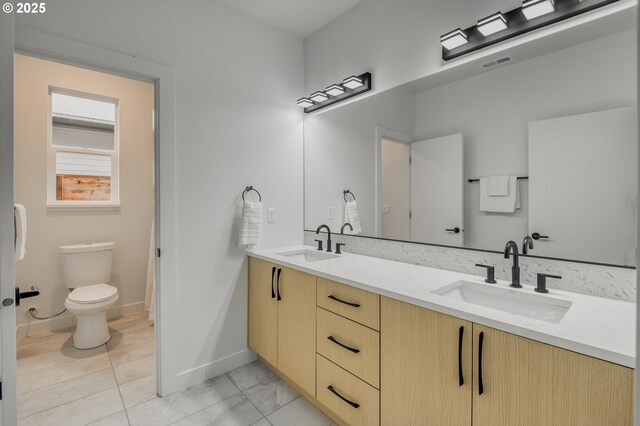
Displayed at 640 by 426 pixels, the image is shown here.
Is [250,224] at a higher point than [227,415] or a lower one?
higher

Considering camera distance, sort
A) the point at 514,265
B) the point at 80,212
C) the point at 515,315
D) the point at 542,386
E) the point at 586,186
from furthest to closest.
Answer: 1. the point at 80,212
2. the point at 514,265
3. the point at 586,186
4. the point at 515,315
5. the point at 542,386

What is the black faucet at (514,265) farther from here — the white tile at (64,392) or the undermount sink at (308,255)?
the white tile at (64,392)

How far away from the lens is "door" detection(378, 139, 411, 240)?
1.97 m

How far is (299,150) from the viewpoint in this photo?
103 inches

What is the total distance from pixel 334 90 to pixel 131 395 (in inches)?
97.6

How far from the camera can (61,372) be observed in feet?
7.18

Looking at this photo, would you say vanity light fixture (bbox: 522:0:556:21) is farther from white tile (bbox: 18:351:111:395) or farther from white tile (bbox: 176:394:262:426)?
white tile (bbox: 18:351:111:395)

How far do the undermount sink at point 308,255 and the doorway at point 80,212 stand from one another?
125 centimetres

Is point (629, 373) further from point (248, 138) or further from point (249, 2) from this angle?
point (249, 2)

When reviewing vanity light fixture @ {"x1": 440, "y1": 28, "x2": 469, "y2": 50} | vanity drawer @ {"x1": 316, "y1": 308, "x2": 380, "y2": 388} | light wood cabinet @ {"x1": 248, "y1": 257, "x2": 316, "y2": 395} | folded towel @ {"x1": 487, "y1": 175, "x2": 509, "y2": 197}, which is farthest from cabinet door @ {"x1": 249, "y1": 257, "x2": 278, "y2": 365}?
vanity light fixture @ {"x1": 440, "y1": 28, "x2": 469, "y2": 50}

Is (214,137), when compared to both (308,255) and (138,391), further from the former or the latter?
(138,391)

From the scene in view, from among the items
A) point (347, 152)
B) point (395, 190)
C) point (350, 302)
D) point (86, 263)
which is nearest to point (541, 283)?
point (350, 302)

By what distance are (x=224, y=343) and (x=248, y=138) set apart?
152cm

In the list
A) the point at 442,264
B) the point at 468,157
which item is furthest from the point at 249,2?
the point at 442,264
